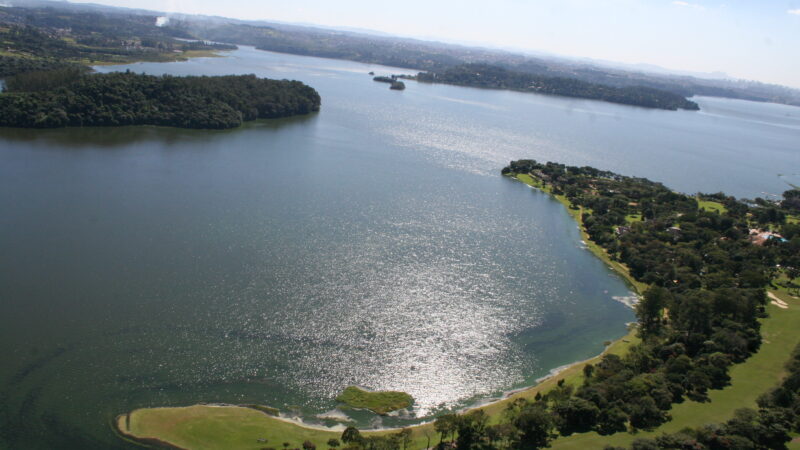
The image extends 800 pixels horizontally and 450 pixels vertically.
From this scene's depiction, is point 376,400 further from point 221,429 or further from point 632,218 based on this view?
point 632,218

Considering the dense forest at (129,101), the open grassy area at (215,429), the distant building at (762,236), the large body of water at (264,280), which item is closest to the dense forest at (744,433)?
the large body of water at (264,280)

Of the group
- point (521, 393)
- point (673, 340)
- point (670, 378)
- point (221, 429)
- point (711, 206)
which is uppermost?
point (711, 206)

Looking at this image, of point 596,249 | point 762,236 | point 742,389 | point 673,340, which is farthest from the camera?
point 762,236

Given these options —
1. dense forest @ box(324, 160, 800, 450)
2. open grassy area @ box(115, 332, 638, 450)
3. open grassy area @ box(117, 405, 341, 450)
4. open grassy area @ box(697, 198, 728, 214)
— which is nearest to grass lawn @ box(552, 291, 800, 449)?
dense forest @ box(324, 160, 800, 450)

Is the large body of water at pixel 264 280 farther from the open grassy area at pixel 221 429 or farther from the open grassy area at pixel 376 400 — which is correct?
the open grassy area at pixel 221 429

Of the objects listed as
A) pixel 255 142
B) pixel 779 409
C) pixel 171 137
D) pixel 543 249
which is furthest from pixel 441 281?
pixel 171 137

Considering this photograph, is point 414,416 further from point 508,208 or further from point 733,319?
point 508,208

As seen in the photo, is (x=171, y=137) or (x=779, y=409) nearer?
(x=779, y=409)

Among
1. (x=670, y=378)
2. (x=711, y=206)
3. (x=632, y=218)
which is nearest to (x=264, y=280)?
(x=670, y=378)
